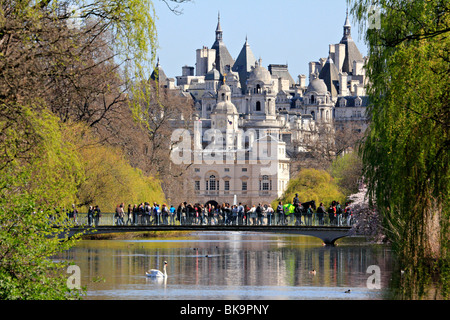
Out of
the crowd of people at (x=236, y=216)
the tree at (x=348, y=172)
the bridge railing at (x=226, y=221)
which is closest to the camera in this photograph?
the bridge railing at (x=226, y=221)

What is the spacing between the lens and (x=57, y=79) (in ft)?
50.3

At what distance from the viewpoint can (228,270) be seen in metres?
37.2

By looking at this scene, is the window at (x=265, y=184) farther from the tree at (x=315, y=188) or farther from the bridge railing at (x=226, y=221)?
the bridge railing at (x=226, y=221)

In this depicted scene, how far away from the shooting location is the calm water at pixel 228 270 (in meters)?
29.0

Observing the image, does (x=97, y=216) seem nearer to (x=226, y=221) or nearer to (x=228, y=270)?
(x=226, y=221)

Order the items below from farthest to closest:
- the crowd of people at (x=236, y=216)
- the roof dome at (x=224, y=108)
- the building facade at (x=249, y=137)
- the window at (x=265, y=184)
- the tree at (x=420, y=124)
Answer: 1. the roof dome at (x=224, y=108)
2. the window at (x=265, y=184)
3. the building facade at (x=249, y=137)
4. the crowd of people at (x=236, y=216)
5. the tree at (x=420, y=124)

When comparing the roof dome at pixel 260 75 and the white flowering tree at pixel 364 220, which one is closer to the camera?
the white flowering tree at pixel 364 220

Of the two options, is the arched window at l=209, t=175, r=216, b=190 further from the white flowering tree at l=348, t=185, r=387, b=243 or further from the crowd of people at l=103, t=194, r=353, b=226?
the white flowering tree at l=348, t=185, r=387, b=243

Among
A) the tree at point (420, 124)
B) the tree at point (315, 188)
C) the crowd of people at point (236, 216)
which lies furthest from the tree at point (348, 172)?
the tree at point (420, 124)

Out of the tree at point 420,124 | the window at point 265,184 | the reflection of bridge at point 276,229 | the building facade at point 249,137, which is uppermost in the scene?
the building facade at point 249,137

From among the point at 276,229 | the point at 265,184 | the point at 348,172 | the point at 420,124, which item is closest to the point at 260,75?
the point at 265,184

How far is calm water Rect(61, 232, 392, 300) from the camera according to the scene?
29031 mm

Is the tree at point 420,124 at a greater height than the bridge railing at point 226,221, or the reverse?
the tree at point 420,124

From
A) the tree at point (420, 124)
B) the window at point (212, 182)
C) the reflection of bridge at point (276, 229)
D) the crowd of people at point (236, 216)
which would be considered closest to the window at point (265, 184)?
the window at point (212, 182)
